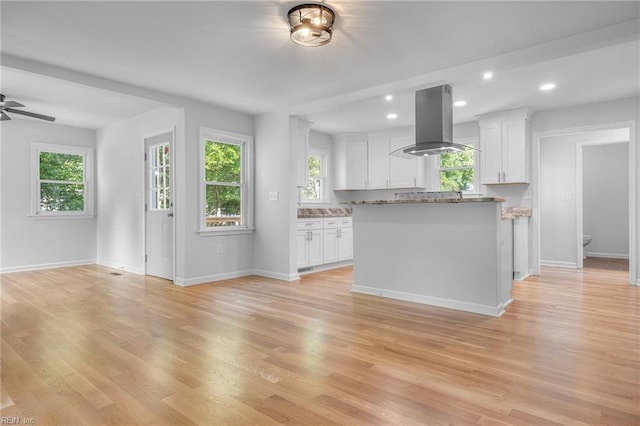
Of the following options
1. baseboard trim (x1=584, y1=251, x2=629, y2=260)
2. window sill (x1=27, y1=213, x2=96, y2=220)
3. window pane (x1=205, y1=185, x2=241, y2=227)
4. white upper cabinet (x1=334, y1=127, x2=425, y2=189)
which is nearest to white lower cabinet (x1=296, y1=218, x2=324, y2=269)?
window pane (x1=205, y1=185, x2=241, y2=227)

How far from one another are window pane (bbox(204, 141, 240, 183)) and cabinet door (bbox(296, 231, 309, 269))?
1.29 m

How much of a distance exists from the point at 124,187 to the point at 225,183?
203 cm

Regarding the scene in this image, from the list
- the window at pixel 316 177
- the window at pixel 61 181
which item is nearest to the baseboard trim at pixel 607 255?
the window at pixel 316 177

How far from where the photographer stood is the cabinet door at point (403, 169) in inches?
263

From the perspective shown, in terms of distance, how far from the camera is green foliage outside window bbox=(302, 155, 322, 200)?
732 cm

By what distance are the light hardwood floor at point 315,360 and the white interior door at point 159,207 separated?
120 centimetres

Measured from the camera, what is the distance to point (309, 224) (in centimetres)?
596

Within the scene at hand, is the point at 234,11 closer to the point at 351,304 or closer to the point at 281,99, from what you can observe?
the point at 281,99

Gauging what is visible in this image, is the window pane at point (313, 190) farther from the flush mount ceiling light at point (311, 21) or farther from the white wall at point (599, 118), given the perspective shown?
the flush mount ceiling light at point (311, 21)

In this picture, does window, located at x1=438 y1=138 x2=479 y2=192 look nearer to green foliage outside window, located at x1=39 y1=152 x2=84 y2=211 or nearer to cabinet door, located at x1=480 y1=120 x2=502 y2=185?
cabinet door, located at x1=480 y1=120 x2=502 y2=185

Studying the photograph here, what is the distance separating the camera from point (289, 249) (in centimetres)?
532

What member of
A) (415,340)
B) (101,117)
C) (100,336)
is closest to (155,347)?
(100,336)

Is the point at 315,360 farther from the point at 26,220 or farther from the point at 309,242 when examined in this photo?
the point at 26,220

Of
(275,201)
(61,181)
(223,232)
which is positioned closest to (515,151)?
(275,201)
